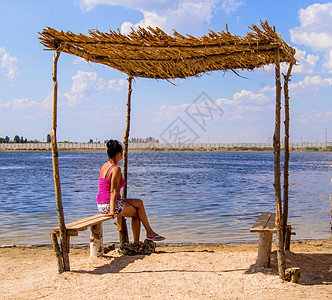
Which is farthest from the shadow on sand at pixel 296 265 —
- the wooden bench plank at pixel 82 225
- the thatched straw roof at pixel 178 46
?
the thatched straw roof at pixel 178 46

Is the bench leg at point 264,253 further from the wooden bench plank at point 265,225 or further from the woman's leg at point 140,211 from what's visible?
the woman's leg at point 140,211

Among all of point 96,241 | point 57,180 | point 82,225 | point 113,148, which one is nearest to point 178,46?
point 113,148

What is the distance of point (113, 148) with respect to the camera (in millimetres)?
5332

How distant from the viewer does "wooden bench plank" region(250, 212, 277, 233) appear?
426 cm

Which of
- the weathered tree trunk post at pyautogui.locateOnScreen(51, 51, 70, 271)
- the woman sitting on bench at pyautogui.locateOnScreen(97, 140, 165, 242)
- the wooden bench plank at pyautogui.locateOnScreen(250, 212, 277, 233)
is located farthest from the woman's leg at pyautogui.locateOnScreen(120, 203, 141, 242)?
the wooden bench plank at pyautogui.locateOnScreen(250, 212, 277, 233)

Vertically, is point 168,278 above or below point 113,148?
below

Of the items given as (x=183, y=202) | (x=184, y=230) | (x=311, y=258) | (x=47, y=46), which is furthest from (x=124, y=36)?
(x=183, y=202)

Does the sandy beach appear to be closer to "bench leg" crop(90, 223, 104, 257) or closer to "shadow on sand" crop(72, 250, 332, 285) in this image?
"shadow on sand" crop(72, 250, 332, 285)

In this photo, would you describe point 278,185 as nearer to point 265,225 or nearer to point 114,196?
point 265,225

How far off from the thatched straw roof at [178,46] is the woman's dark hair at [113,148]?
3.77 feet

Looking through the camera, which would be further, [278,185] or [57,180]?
[57,180]

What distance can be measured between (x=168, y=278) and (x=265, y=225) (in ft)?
4.26

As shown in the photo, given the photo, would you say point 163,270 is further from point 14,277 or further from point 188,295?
point 14,277

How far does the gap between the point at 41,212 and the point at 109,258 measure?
5809mm
